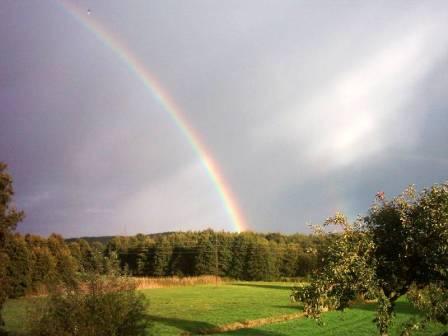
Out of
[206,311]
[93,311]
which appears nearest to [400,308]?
[206,311]

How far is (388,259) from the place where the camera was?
1780 centimetres

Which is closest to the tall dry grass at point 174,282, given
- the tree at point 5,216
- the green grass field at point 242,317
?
the green grass field at point 242,317

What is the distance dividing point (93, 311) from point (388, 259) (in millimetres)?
11207

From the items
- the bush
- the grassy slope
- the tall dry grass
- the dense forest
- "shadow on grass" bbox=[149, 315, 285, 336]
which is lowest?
"shadow on grass" bbox=[149, 315, 285, 336]

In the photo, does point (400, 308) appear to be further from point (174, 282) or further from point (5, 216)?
point (174, 282)

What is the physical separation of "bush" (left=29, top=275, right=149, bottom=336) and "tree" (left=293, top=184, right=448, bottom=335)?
6860mm

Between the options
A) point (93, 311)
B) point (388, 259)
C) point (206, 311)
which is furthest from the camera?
point (206, 311)

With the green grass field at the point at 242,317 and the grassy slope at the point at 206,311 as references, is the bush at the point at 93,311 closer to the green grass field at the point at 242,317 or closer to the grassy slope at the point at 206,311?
the green grass field at the point at 242,317

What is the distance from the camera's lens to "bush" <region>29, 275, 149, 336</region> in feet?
61.8

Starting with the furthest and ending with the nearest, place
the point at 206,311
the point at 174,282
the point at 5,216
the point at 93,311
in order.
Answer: the point at 174,282 → the point at 206,311 → the point at 5,216 → the point at 93,311

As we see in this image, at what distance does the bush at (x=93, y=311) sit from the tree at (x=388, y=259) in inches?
270

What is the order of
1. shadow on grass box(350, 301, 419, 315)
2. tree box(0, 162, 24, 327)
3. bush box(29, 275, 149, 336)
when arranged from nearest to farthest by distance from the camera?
bush box(29, 275, 149, 336) < tree box(0, 162, 24, 327) < shadow on grass box(350, 301, 419, 315)

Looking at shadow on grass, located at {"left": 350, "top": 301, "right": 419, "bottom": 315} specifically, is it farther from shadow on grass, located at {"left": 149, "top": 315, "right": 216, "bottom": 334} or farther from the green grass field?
shadow on grass, located at {"left": 149, "top": 315, "right": 216, "bottom": 334}

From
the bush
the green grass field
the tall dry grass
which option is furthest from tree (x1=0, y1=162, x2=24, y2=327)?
the tall dry grass
